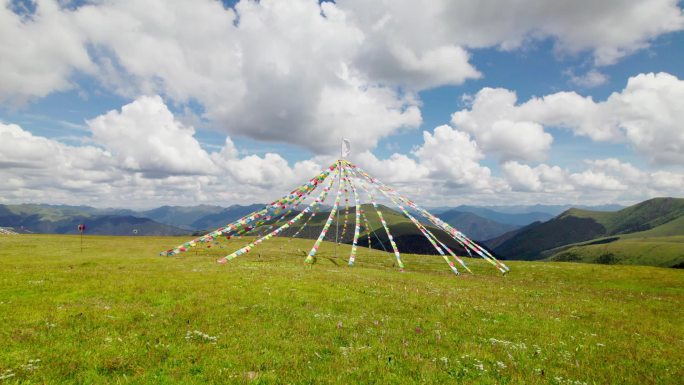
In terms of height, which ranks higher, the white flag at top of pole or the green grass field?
the white flag at top of pole

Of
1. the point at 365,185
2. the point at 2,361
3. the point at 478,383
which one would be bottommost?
the point at 478,383

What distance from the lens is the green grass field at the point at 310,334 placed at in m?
10.6

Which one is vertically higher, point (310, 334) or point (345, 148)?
point (345, 148)

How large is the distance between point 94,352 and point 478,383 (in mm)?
11919

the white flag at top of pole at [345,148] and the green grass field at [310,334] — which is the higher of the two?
the white flag at top of pole at [345,148]

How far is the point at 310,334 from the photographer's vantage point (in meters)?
14.3

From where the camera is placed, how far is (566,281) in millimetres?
40406

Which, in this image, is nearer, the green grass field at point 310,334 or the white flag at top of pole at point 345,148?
the green grass field at point 310,334

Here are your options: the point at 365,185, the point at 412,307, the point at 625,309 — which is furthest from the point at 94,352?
the point at 365,185

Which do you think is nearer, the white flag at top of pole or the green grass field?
the green grass field

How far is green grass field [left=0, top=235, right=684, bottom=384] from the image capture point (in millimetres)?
10602

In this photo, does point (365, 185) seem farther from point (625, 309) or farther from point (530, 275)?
point (625, 309)

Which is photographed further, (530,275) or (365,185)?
(365,185)

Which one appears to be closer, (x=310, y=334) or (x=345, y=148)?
(x=310, y=334)
